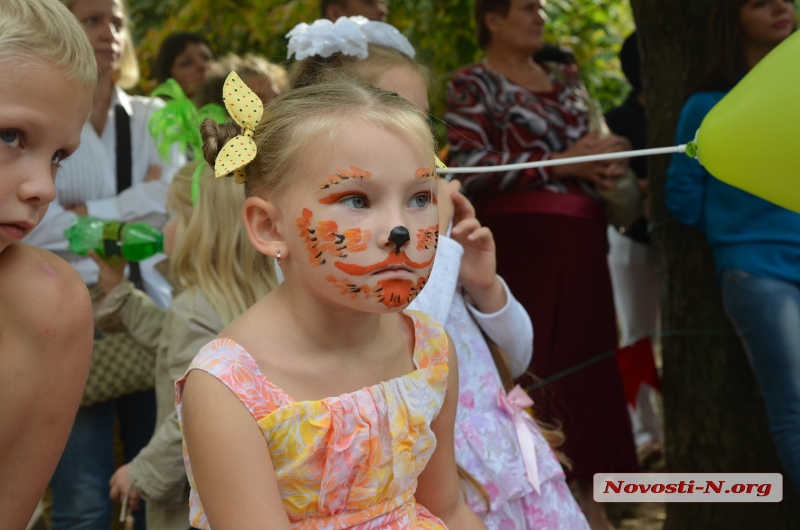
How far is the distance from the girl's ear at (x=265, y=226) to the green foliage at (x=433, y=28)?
363 centimetres

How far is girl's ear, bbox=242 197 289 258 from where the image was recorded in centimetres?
162

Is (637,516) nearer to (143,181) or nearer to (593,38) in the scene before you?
(143,181)

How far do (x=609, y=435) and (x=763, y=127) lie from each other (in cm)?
217

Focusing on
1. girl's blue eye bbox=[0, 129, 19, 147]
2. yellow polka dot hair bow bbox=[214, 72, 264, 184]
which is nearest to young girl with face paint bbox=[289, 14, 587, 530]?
yellow polka dot hair bow bbox=[214, 72, 264, 184]

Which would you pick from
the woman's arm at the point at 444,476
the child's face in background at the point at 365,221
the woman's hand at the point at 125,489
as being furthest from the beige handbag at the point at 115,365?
the child's face in background at the point at 365,221

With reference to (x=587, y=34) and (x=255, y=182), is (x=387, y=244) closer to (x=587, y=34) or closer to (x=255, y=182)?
(x=255, y=182)

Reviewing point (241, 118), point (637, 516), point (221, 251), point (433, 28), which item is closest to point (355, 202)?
point (241, 118)

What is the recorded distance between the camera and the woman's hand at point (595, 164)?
3.75 m

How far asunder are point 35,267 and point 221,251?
129 cm

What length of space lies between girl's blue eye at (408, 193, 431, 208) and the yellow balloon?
3.06ft

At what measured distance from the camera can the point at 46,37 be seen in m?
1.33

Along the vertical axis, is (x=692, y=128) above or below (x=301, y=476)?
above

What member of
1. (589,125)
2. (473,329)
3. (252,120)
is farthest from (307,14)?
(252,120)

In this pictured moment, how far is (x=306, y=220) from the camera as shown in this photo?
5.14ft
